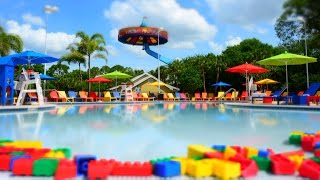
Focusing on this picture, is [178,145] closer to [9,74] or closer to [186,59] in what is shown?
[9,74]

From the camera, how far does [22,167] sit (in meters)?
3.01

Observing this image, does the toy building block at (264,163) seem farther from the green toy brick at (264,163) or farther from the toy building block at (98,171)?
the toy building block at (98,171)

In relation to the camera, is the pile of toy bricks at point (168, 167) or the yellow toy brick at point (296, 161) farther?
the yellow toy brick at point (296, 161)

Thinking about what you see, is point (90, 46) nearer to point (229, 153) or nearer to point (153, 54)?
point (153, 54)

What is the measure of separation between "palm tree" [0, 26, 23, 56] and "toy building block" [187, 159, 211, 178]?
25406 mm

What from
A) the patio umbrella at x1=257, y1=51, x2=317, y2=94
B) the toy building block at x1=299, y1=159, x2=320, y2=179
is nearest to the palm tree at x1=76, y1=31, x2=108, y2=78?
the patio umbrella at x1=257, y1=51, x2=317, y2=94

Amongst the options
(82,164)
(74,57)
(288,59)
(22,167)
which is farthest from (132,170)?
(74,57)

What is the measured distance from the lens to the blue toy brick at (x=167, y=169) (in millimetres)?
2902

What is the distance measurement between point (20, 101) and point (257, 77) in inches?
862

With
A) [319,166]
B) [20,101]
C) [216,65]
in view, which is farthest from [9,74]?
[216,65]

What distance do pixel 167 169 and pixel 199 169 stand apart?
0.29 m

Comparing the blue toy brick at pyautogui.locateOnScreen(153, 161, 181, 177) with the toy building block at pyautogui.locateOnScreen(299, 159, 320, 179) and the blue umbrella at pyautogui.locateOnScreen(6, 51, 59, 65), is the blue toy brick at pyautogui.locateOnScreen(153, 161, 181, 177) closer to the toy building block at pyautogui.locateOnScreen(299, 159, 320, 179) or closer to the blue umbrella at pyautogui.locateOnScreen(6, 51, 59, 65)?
the toy building block at pyautogui.locateOnScreen(299, 159, 320, 179)

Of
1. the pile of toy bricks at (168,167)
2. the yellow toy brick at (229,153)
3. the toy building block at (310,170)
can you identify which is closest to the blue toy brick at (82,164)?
the pile of toy bricks at (168,167)

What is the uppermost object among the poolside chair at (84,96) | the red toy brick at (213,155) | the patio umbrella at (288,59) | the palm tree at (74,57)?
the palm tree at (74,57)
